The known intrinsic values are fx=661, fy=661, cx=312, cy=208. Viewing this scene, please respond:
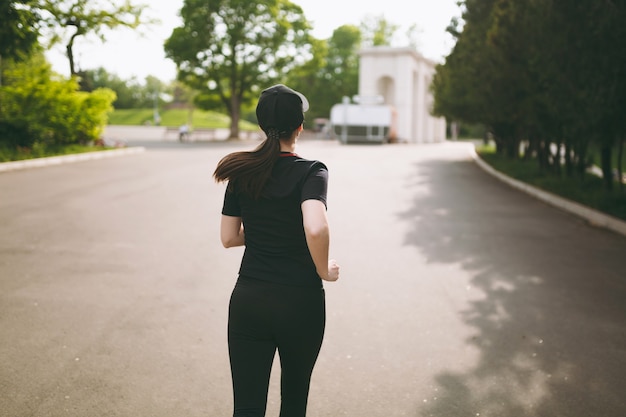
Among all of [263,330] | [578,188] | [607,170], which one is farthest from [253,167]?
[578,188]

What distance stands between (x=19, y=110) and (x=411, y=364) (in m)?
20.4

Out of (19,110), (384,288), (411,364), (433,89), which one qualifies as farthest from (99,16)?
(411,364)

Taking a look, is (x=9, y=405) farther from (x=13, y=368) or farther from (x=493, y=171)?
(x=493, y=171)

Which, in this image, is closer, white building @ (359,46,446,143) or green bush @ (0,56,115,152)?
green bush @ (0,56,115,152)

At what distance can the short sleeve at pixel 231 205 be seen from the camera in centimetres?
282

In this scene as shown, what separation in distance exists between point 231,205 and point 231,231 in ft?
0.43

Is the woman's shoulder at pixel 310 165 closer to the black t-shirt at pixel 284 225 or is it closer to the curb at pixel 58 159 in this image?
the black t-shirt at pixel 284 225

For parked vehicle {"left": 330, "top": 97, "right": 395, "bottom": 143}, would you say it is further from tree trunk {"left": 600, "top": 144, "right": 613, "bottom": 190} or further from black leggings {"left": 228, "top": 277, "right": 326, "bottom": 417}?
black leggings {"left": 228, "top": 277, "right": 326, "bottom": 417}

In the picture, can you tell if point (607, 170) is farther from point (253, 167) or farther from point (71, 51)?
point (71, 51)

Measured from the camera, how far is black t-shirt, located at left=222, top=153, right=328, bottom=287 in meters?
2.65

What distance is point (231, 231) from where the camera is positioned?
9.57ft

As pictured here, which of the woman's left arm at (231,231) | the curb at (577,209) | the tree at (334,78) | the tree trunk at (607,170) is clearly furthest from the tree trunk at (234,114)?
the woman's left arm at (231,231)

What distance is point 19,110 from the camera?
71.7 feet

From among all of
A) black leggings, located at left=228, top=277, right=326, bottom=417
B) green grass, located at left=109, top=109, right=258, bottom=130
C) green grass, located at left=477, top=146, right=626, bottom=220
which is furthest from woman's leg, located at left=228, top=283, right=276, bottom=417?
green grass, located at left=109, top=109, right=258, bottom=130
